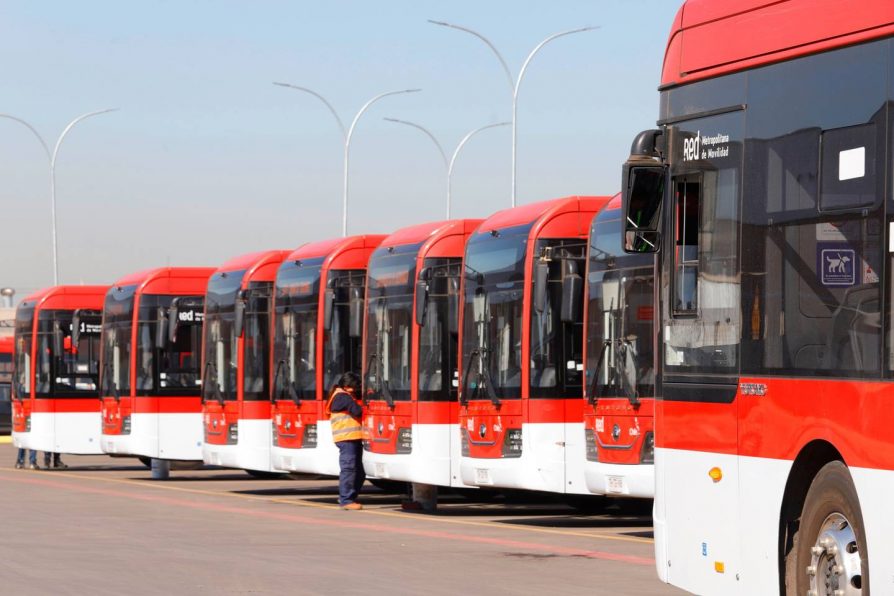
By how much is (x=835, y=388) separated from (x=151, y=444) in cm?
2487

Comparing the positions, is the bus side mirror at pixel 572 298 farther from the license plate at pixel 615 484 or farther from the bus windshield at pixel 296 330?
the bus windshield at pixel 296 330

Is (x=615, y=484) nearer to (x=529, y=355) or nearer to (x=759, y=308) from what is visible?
(x=529, y=355)

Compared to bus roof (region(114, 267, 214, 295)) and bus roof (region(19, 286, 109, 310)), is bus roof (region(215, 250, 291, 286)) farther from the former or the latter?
bus roof (region(19, 286, 109, 310))

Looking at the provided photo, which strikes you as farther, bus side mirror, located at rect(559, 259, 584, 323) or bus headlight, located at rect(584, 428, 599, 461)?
bus side mirror, located at rect(559, 259, 584, 323)

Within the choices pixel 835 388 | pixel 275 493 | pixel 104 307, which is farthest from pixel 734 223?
pixel 104 307

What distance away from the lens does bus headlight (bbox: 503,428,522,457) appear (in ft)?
69.2

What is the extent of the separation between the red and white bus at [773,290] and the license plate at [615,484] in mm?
7276

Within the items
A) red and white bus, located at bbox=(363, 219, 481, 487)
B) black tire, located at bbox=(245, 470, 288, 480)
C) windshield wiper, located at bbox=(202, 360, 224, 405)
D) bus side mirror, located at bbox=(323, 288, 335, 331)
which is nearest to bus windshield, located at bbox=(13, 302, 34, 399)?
black tire, located at bbox=(245, 470, 288, 480)

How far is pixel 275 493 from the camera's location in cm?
2930

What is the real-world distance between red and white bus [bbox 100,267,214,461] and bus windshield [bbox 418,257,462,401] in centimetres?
1036

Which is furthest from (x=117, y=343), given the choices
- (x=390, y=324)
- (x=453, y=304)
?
(x=453, y=304)

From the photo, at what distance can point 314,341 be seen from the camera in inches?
1072

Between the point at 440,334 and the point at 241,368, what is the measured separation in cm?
700

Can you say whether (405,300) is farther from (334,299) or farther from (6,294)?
(6,294)
